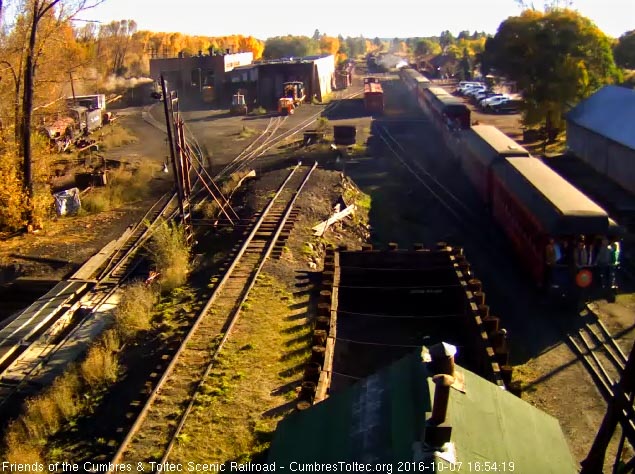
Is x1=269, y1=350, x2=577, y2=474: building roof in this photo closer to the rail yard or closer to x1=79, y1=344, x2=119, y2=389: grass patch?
the rail yard

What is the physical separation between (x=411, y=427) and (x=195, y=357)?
6688mm

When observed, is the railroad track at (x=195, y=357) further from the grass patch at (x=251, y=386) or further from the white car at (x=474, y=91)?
the white car at (x=474, y=91)

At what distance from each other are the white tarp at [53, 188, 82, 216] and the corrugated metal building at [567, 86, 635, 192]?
20014 millimetres

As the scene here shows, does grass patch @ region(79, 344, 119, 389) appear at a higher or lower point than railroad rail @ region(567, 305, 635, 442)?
higher

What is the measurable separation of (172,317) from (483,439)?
8893mm

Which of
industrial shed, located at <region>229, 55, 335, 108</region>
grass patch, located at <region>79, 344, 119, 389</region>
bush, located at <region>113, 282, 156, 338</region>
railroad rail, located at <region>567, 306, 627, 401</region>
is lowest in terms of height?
railroad rail, located at <region>567, 306, 627, 401</region>

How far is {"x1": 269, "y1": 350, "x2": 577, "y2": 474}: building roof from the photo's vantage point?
172 inches

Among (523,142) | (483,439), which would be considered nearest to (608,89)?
(523,142)

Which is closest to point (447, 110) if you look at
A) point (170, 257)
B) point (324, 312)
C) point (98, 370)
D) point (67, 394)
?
point (170, 257)

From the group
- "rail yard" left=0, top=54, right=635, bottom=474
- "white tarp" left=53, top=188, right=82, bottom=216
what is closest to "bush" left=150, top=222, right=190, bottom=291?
"rail yard" left=0, top=54, right=635, bottom=474

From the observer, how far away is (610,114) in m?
24.7

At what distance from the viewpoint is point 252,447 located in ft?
26.8

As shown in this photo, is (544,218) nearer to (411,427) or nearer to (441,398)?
(411,427)

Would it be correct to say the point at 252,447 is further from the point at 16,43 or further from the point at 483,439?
the point at 16,43
